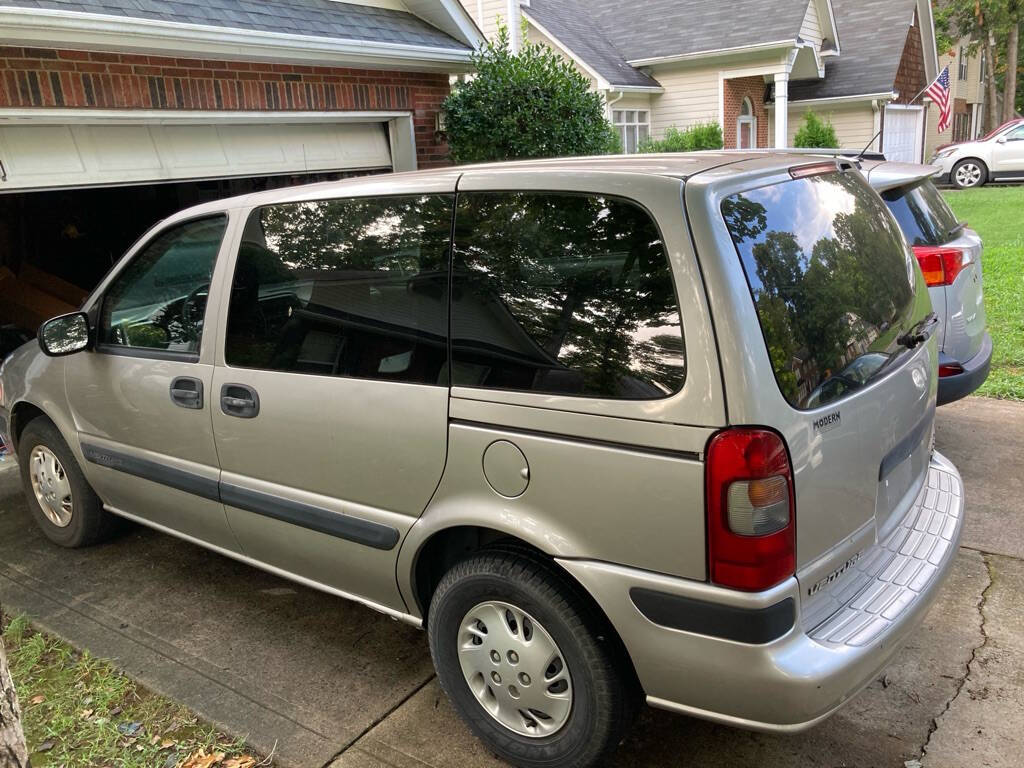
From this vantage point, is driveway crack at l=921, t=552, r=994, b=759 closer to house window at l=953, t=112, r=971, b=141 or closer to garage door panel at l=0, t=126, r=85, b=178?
garage door panel at l=0, t=126, r=85, b=178

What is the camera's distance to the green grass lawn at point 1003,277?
6645mm

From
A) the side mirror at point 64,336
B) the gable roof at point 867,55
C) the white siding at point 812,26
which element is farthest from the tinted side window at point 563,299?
the gable roof at point 867,55

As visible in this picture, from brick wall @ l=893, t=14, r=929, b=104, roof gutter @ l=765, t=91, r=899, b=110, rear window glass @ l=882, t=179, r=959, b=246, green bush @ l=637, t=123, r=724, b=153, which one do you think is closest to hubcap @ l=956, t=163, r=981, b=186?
roof gutter @ l=765, t=91, r=899, b=110

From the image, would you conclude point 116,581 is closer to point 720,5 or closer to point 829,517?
point 829,517

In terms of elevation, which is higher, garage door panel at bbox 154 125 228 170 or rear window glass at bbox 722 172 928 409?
garage door panel at bbox 154 125 228 170

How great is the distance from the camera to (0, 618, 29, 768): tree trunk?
6.96ft

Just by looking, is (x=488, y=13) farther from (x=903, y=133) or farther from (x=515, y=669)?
(x=515, y=669)

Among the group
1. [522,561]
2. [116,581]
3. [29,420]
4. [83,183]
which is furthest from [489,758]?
[83,183]

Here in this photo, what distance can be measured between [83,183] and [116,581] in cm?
319

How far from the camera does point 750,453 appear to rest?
7.16 ft

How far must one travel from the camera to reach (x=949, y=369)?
4.66m

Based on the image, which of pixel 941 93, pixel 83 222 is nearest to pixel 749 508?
pixel 83 222

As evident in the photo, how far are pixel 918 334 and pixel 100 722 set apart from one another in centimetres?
322

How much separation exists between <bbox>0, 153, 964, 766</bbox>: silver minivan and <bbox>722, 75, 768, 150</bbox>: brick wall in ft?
58.1
